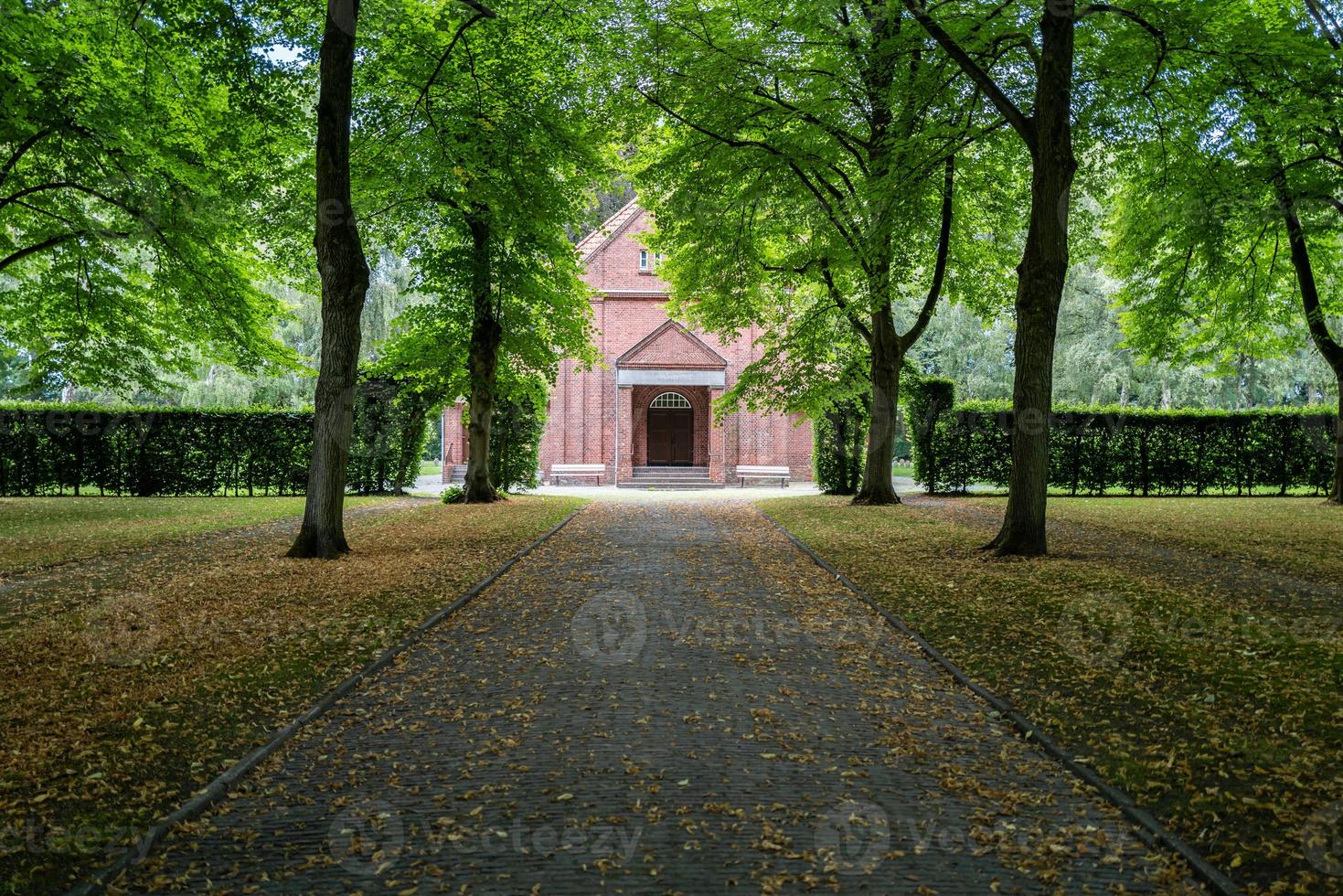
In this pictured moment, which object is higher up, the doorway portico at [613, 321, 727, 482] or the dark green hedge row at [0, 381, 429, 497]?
the doorway portico at [613, 321, 727, 482]

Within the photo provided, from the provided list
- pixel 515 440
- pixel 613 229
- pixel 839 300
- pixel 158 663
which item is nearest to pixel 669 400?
pixel 613 229

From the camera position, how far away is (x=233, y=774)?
12.7 ft

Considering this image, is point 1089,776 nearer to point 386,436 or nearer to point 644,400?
point 386,436

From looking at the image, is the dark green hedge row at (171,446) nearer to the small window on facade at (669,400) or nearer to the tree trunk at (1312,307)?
the small window on facade at (669,400)

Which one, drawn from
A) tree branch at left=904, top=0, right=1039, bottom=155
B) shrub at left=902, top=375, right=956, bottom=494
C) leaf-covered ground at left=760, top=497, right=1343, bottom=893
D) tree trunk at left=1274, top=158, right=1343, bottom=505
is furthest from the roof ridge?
tree branch at left=904, top=0, right=1039, bottom=155

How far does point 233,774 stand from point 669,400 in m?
33.1

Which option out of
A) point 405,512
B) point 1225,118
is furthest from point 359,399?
point 1225,118

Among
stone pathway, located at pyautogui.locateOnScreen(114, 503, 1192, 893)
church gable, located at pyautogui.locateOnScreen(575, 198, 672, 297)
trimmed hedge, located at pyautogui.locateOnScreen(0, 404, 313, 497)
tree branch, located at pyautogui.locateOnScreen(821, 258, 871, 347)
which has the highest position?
church gable, located at pyautogui.locateOnScreen(575, 198, 672, 297)

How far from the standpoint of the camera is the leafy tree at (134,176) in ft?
38.2

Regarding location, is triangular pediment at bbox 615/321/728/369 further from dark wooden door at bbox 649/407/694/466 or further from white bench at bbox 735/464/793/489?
white bench at bbox 735/464/793/489

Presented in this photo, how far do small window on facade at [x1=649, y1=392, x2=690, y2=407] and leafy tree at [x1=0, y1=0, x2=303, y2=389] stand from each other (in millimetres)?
20040

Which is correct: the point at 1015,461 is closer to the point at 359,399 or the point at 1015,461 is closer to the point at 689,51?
the point at 689,51

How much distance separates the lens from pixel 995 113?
14.0 metres

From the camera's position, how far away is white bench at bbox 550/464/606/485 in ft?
113
